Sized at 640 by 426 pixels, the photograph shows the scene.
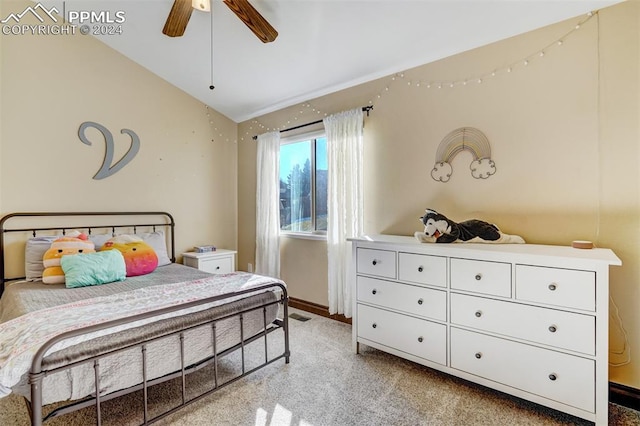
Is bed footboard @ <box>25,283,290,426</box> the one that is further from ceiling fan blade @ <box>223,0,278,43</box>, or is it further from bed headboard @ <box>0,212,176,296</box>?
bed headboard @ <box>0,212,176,296</box>

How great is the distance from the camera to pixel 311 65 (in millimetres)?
3020

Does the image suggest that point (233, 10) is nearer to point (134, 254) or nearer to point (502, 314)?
point (134, 254)

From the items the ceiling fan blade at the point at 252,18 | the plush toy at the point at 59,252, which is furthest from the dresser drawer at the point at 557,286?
the plush toy at the point at 59,252

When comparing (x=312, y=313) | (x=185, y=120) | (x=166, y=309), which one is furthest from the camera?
(x=185, y=120)

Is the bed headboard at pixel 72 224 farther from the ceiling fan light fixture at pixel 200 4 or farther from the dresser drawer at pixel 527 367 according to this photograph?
the dresser drawer at pixel 527 367

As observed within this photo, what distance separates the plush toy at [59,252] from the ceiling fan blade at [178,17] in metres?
1.91

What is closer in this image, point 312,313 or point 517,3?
point 517,3

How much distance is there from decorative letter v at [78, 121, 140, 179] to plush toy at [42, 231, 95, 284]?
2.62ft

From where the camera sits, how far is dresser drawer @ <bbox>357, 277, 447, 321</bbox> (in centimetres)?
218

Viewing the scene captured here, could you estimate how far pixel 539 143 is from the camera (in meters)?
2.21

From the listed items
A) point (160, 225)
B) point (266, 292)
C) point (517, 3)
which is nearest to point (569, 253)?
point (517, 3)

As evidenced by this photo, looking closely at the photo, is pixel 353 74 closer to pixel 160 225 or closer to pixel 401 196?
pixel 401 196

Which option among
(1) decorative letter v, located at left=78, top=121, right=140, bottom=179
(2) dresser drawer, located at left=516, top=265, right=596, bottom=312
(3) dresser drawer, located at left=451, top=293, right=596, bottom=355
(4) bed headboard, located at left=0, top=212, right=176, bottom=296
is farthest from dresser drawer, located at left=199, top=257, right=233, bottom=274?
(2) dresser drawer, located at left=516, top=265, right=596, bottom=312

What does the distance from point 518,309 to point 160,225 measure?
364cm
